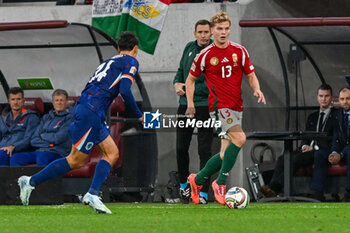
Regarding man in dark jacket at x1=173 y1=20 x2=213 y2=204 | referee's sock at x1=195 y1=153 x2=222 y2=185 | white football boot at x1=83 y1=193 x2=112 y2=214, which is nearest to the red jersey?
referee's sock at x1=195 y1=153 x2=222 y2=185

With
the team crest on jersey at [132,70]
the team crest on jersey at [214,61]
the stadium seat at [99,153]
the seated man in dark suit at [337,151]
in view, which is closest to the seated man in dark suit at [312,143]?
the seated man in dark suit at [337,151]

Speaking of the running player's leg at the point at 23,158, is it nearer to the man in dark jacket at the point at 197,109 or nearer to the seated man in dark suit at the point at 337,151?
the man in dark jacket at the point at 197,109

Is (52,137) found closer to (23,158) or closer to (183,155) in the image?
(23,158)

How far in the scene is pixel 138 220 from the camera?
7738 mm

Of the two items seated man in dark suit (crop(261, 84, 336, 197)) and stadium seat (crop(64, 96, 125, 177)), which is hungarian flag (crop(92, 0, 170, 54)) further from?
seated man in dark suit (crop(261, 84, 336, 197))

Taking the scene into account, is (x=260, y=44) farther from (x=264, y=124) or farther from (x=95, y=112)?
(x=95, y=112)

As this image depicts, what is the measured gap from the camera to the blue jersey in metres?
9.02

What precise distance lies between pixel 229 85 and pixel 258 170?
10.2 feet

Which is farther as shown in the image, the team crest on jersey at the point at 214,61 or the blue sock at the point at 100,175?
the team crest on jersey at the point at 214,61

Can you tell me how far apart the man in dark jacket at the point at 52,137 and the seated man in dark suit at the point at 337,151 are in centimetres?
334

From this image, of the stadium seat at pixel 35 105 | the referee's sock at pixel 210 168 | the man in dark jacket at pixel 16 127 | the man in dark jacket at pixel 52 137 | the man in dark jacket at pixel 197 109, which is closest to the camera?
the referee's sock at pixel 210 168

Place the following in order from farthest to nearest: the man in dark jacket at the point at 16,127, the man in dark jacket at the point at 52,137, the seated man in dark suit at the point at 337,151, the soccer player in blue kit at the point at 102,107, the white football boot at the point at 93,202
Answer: the man in dark jacket at the point at 16,127 < the man in dark jacket at the point at 52,137 < the seated man in dark suit at the point at 337,151 < the soccer player in blue kit at the point at 102,107 < the white football boot at the point at 93,202

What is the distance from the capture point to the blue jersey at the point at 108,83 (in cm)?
902

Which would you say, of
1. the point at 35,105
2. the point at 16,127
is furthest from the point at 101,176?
the point at 35,105
